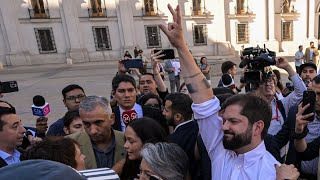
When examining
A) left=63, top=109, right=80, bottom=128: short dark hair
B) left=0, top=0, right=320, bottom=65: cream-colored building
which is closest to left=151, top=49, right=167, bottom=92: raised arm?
left=63, top=109, right=80, bottom=128: short dark hair

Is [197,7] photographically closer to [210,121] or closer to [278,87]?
[278,87]

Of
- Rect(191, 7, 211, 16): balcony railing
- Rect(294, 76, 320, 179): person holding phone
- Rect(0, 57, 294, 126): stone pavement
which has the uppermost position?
Rect(191, 7, 211, 16): balcony railing

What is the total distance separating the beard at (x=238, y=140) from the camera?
1564mm

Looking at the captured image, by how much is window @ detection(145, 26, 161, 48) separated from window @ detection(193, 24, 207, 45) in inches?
125

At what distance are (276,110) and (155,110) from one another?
1.42 metres

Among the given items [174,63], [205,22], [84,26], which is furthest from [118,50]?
[174,63]

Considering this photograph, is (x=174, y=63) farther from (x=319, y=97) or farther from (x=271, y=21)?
(x=271, y=21)

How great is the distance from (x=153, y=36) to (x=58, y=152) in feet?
68.0

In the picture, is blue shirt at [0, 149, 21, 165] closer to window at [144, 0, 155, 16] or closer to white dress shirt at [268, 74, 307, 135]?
white dress shirt at [268, 74, 307, 135]

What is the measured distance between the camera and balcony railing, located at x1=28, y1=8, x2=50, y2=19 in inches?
765

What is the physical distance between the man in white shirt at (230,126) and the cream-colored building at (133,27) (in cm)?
1905

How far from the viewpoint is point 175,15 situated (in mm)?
1667

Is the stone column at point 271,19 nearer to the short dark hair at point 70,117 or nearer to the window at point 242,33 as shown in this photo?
the window at point 242,33

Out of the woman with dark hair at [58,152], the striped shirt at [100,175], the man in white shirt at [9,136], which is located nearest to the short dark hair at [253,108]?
the striped shirt at [100,175]
